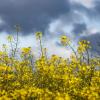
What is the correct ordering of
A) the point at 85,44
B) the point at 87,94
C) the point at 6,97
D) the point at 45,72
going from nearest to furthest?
the point at 87,94
the point at 6,97
the point at 45,72
the point at 85,44

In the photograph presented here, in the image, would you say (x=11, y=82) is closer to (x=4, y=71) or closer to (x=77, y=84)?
(x=4, y=71)

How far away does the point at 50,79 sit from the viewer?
1562cm

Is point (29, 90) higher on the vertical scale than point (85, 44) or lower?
lower

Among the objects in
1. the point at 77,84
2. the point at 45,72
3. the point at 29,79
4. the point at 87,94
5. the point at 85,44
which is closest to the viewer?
the point at 87,94

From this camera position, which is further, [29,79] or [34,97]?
[29,79]

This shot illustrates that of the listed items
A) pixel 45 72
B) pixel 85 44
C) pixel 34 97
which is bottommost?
pixel 34 97

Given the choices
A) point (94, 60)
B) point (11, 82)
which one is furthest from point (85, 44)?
point (11, 82)

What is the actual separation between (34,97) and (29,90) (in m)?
0.22

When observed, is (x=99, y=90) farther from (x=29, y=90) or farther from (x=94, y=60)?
(x=94, y=60)

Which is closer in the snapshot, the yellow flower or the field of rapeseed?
the field of rapeseed

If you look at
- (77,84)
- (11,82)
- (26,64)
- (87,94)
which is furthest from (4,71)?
(87,94)

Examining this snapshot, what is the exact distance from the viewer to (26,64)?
2002 centimetres

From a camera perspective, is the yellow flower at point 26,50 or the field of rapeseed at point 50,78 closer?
the field of rapeseed at point 50,78

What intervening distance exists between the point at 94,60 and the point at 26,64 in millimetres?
3045
